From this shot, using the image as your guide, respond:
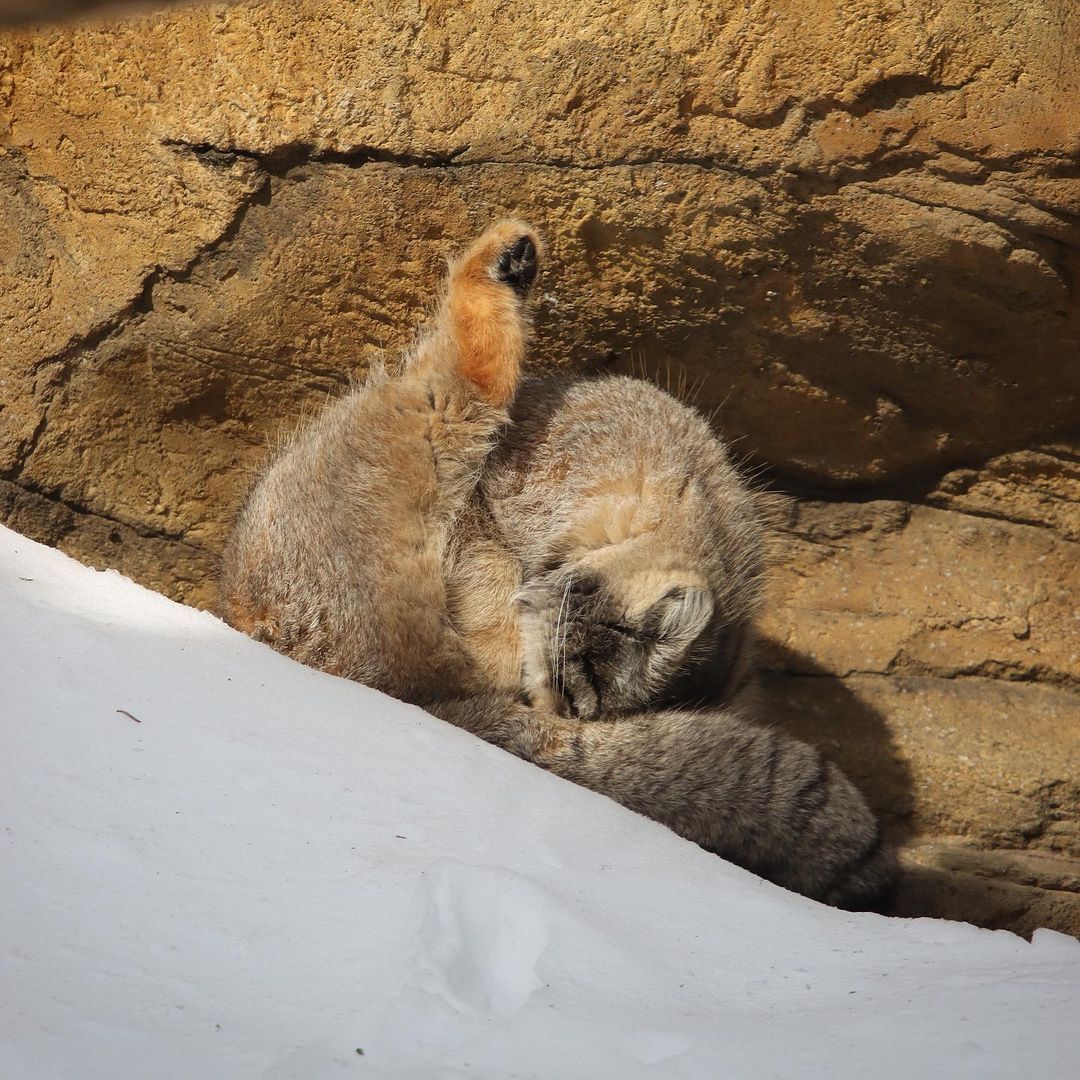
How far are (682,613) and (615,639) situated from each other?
0.23m

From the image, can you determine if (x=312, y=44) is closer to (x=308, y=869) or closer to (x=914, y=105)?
(x=914, y=105)

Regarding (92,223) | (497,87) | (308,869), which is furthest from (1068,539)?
(92,223)

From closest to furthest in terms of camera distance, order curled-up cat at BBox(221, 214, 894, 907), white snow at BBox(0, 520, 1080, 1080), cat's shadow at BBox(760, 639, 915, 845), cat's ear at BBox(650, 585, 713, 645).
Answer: white snow at BBox(0, 520, 1080, 1080) → curled-up cat at BBox(221, 214, 894, 907) → cat's ear at BBox(650, 585, 713, 645) → cat's shadow at BBox(760, 639, 915, 845)

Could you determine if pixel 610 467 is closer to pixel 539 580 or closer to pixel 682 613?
pixel 539 580

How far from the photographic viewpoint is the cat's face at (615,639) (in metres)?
3.73

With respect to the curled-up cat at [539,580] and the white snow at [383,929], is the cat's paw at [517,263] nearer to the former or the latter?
the curled-up cat at [539,580]

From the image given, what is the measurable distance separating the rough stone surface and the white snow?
1.70m

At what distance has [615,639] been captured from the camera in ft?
12.4

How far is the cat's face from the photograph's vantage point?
373cm

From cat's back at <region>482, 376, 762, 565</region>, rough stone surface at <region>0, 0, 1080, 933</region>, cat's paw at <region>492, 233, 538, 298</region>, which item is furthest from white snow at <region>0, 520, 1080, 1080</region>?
rough stone surface at <region>0, 0, 1080, 933</region>

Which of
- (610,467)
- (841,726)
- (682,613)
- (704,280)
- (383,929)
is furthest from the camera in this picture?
(841,726)

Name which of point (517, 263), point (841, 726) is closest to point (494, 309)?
point (517, 263)

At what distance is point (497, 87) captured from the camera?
416 centimetres

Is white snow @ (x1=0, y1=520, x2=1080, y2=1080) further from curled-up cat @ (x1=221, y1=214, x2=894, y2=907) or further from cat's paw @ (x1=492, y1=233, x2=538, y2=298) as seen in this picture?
cat's paw @ (x1=492, y1=233, x2=538, y2=298)
